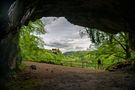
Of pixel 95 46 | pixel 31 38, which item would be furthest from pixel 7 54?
pixel 95 46

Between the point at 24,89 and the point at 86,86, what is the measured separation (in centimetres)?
332

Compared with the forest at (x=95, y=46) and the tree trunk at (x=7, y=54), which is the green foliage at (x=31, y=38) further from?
the tree trunk at (x=7, y=54)

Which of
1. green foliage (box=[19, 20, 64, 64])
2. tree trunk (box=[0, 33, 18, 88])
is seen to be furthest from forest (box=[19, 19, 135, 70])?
tree trunk (box=[0, 33, 18, 88])

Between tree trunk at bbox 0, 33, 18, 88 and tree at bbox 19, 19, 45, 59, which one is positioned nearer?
tree trunk at bbox 0, 33, 18, 88

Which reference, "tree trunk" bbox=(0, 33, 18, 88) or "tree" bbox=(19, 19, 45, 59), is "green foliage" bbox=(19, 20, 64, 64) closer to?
"tree" bbox=(19, 19, 45, 59)

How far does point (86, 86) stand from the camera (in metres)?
15.3

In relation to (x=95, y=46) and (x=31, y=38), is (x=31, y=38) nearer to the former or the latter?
Result: (x=31, y=38)

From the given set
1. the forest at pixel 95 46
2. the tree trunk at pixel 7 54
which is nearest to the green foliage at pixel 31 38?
the forest at pixel 95 46

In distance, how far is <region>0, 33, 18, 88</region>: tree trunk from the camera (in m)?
17.0

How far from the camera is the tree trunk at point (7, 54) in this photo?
1697 cm

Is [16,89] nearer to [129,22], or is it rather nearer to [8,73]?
[8,73]

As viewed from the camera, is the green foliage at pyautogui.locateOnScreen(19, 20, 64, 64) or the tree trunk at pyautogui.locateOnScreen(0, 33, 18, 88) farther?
the green foliage at pyautogui.locateOnScreen(19, 20, 64, 64)

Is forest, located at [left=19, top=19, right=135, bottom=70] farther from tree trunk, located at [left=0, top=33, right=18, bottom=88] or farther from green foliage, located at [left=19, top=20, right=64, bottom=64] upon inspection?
tree trunk, located at [left=0, top=33, right=18, bottom=88]

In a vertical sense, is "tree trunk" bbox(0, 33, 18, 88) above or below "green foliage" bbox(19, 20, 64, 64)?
below
